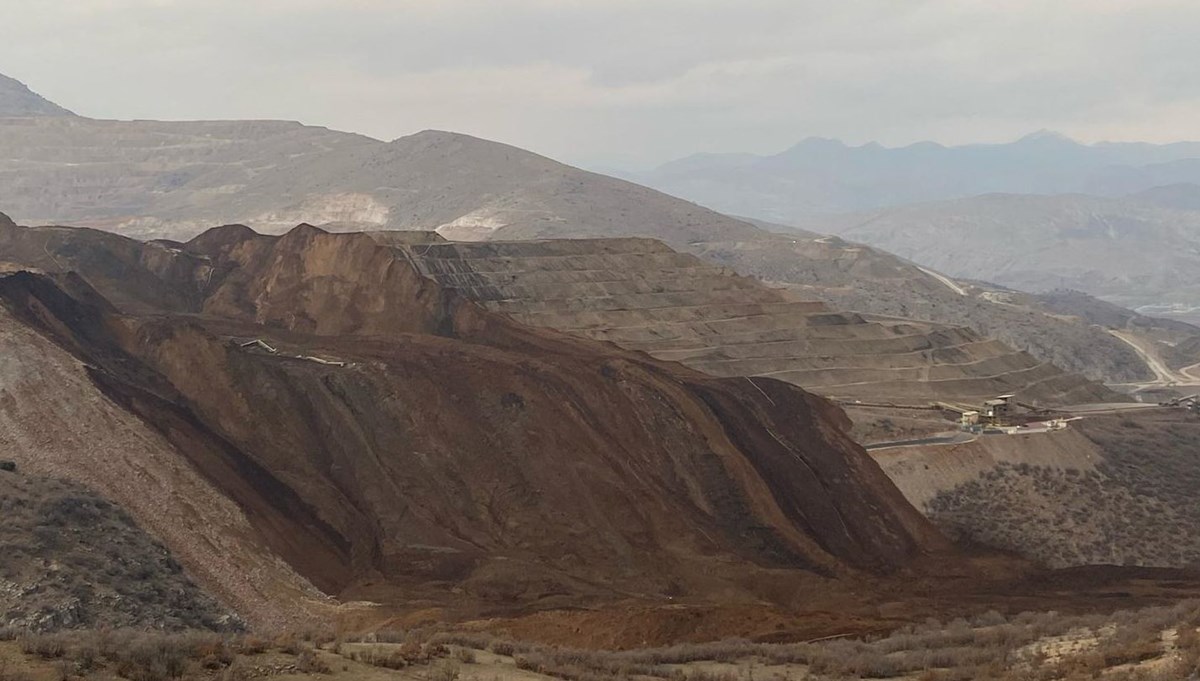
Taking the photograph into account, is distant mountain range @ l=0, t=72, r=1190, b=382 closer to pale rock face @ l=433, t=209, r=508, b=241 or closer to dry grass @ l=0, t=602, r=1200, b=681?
pale rock face @ l=433, t=209, r=508, b=241

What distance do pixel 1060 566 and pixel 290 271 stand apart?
3890 centimetres

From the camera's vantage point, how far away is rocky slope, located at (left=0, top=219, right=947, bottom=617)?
1417 inches

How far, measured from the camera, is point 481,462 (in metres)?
42.3

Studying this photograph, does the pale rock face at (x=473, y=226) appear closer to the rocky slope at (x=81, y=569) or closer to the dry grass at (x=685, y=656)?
the rocky slope at (x=81, y=569)

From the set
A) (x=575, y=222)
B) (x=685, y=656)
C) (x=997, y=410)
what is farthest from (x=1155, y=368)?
(x=685, y=656)

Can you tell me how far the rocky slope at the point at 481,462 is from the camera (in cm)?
3600

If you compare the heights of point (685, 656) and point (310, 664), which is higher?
point (310, 664)

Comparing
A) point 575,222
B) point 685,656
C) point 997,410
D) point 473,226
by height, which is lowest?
point 685,656

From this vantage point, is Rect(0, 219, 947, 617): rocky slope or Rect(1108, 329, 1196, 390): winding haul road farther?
Rect(1108, 329, 1196, 390): winding haul road

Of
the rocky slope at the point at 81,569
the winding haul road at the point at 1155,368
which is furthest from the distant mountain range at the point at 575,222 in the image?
the rocky slope at the point at 81,569

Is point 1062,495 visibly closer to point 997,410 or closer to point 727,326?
point 997,410

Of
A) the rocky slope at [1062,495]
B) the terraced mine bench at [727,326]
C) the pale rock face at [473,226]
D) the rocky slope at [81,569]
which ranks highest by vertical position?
the pale rock face at [473,226]

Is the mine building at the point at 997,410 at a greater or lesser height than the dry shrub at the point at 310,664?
lesser

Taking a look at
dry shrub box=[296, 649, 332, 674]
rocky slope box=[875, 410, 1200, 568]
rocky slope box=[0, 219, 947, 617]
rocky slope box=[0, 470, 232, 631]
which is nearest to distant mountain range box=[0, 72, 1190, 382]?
rocky slope box=[875, 410, 1200, 568]
